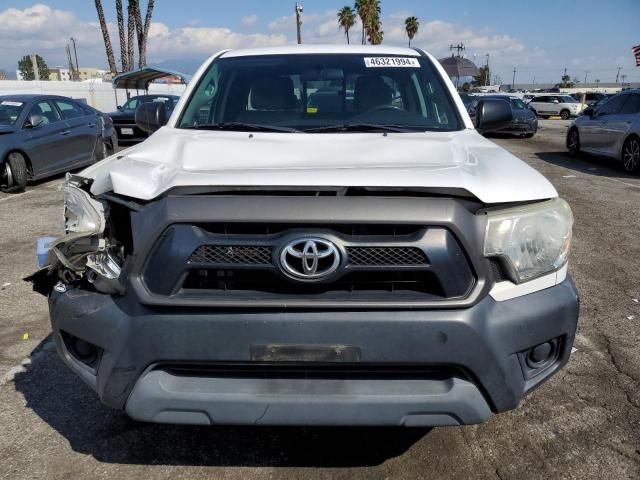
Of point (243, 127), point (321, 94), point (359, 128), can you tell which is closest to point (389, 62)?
point (321, 94)

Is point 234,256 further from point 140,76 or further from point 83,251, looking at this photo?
point 140,76

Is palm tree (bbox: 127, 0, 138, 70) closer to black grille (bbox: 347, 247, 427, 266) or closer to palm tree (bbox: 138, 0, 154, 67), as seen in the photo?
palm tree (bbox: 138, 0, 154, 67)

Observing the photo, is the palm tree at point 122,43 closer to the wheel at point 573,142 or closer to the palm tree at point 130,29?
the palm tree at point 130,29

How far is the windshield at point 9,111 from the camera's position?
948 cm

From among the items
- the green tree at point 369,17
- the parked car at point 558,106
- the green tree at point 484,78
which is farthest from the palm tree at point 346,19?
the green tree at point 484,78

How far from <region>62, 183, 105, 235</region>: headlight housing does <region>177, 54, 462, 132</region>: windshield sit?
101 cm

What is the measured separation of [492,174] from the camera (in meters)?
2.32

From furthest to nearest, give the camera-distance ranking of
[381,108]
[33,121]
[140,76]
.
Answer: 1. [140,76]
2. [33,121]
3. [381,108]

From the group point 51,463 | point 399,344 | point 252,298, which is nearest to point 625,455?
point 399,344

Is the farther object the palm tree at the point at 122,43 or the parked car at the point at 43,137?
the palm tree at the point at 122,43

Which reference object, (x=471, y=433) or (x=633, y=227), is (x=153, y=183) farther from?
(x=633, y=227)

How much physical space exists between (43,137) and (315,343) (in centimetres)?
924

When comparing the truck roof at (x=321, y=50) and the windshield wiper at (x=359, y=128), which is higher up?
the truck roof at (x=321, y=50)

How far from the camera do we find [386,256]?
6.64 feet
